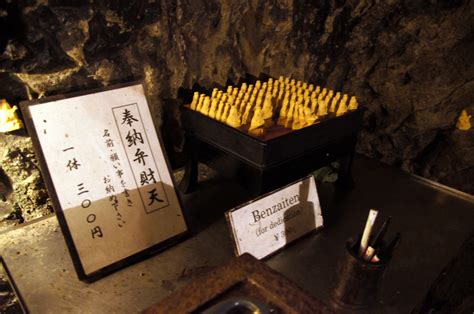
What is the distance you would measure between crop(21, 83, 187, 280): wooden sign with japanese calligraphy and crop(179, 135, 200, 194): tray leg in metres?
0.33

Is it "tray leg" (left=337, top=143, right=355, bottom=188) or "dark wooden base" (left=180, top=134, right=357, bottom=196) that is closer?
"dark wooden base" (left=180, top=134, right=357, bottom=196)

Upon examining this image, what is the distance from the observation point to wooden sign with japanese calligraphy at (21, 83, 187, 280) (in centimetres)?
159

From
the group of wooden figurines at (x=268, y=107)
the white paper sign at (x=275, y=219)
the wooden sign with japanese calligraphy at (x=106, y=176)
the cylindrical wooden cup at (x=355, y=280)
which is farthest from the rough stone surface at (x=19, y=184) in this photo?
the cylindrical wooden cup at (x=355, y=280)

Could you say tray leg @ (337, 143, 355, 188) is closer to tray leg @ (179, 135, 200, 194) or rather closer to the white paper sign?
the white paper sign

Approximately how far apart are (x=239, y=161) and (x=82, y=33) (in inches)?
41.5

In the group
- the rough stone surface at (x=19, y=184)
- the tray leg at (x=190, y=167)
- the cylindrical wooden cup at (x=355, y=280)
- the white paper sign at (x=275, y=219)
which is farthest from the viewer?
the tray leg at (x=190, y=167)

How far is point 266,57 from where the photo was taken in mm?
2803

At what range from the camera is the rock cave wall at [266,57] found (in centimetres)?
176

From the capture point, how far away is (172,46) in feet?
7.27

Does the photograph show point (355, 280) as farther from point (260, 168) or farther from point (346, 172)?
point (346, 172)

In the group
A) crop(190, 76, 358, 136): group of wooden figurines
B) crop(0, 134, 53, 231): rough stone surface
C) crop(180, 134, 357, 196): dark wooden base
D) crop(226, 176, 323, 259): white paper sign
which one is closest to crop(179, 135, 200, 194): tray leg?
crop(180, 134, 357, 196): dark wooden base

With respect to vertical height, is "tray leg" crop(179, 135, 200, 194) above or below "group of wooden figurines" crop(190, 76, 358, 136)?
below

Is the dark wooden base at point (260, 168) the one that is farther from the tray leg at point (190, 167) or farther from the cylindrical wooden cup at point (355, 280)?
the cylindrical wooden cup at point (355, 280)

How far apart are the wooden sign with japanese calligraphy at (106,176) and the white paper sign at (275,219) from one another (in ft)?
1.27
